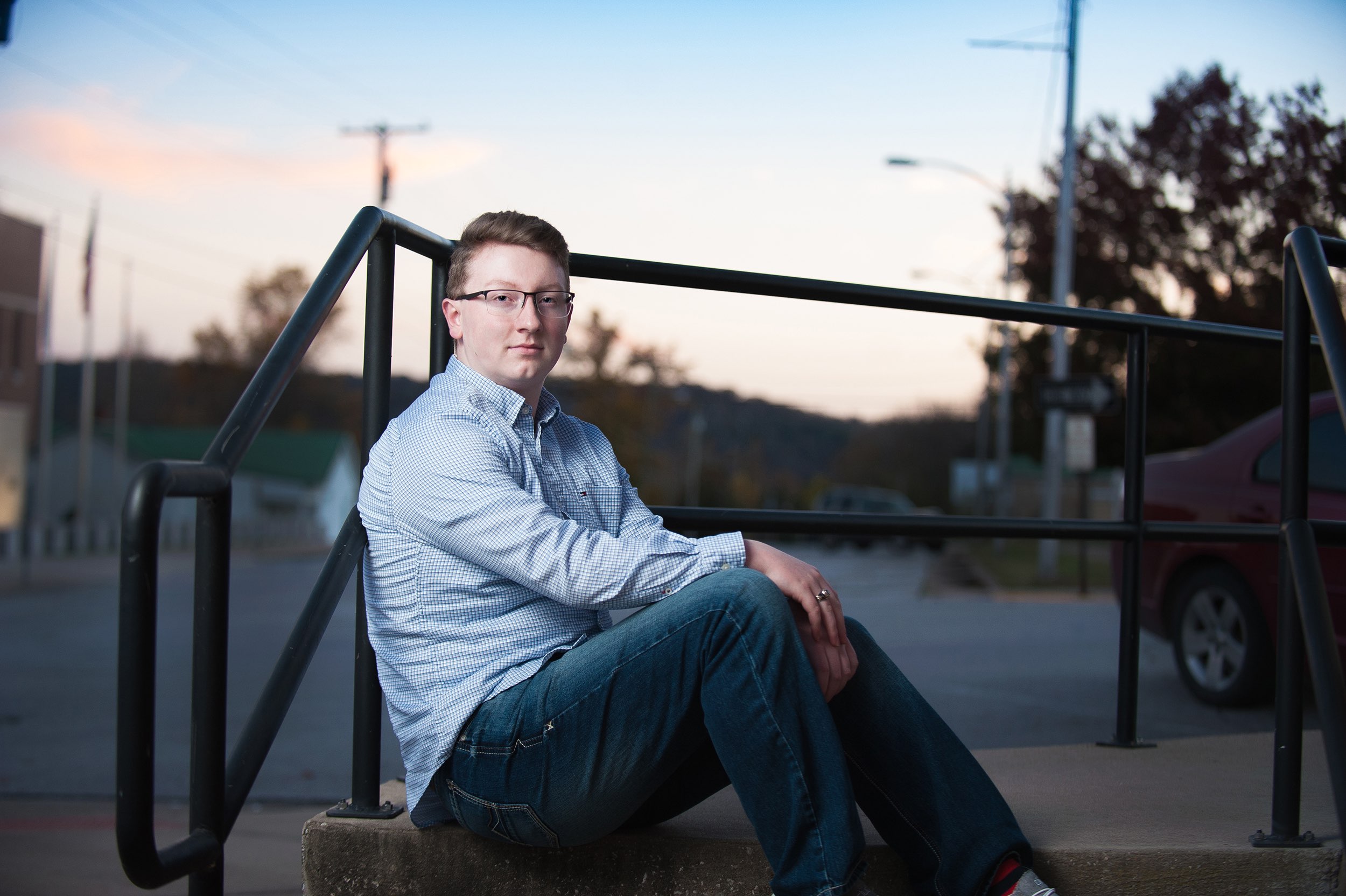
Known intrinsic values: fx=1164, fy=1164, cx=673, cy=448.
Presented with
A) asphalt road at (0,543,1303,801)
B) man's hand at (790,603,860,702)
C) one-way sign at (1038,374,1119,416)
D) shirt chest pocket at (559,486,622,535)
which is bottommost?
asphalt road at (0,543,1303,801)

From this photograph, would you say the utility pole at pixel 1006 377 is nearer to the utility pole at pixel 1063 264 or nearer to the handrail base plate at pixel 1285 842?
the utility pole at pixel 1063 264

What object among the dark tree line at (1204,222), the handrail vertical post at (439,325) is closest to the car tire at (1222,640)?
the dark tree line at (1204,222)

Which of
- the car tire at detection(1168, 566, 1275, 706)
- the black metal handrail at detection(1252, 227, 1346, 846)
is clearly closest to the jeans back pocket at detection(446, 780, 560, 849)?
the black metal handrail at detection(1252, 227, 1346, 846)

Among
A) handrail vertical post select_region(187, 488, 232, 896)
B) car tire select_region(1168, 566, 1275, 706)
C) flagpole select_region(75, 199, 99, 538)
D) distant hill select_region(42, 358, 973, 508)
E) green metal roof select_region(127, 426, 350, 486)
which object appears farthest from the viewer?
distant hill select_region(42, 358, 973, 508)

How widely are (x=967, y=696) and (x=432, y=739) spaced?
16.9 ft

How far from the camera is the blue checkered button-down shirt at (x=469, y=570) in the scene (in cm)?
184

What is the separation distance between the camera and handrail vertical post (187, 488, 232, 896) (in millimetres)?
1596

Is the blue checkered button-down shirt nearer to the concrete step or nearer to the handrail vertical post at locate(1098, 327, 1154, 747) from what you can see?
the concrete step

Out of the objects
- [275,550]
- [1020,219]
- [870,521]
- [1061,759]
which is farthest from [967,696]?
[275,550]

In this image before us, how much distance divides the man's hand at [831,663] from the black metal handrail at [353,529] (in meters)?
0.66

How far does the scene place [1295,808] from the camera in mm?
2150

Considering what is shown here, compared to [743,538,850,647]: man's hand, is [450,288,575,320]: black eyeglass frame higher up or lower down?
higher up

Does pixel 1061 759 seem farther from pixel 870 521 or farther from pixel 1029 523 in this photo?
pixel 870 521

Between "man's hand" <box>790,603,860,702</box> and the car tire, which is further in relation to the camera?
the car tire
